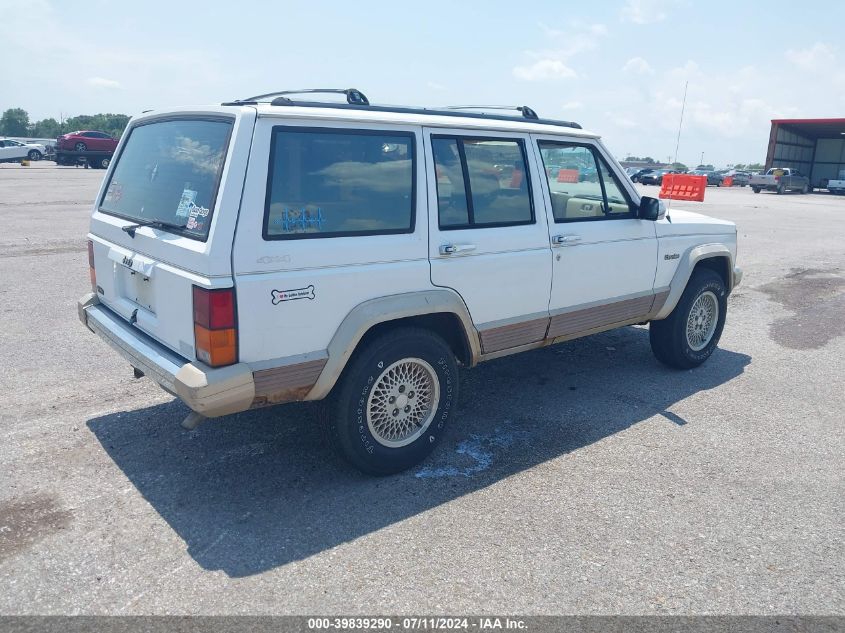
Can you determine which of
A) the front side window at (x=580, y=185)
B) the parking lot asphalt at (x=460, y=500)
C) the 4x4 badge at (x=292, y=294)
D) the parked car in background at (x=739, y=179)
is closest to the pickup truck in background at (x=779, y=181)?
the parked car in background at (x=739, y=179)

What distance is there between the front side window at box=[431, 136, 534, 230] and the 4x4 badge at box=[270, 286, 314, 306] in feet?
3.25

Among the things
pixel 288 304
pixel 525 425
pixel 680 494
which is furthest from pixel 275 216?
pixel 680 494

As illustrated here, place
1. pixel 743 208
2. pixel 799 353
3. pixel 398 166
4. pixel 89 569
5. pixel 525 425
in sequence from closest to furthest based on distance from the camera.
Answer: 1. pixel 89 569
2. pixel 398 166
3. pixel 525 425
4. pixel 799 353
5. pixel 743 208

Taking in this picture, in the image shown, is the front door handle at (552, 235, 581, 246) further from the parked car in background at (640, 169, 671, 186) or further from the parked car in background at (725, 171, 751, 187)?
the parked car in background at (725, 171, 751, 187)

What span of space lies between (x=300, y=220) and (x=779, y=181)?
42.6 metres

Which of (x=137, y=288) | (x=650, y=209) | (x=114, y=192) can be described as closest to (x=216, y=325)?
(x=137, y=288)

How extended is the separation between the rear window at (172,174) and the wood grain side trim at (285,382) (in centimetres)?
77

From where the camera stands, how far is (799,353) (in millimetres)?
6543

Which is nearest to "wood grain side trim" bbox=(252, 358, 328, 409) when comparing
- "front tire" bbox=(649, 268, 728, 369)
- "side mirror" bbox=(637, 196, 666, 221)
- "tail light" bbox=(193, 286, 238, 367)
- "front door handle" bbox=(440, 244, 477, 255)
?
"tail light" bbox=(193, 286, 238, 367)

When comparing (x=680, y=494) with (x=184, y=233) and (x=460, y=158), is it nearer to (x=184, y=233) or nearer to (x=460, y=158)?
(x=460, y=158)

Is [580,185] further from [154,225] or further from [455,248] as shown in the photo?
[154,225]

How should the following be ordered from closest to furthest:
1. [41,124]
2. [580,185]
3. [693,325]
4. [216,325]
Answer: [216,325] → [580,185] → [693,325] → [41,124]

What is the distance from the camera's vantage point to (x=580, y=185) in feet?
16.0

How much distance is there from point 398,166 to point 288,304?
1090 millimetres
